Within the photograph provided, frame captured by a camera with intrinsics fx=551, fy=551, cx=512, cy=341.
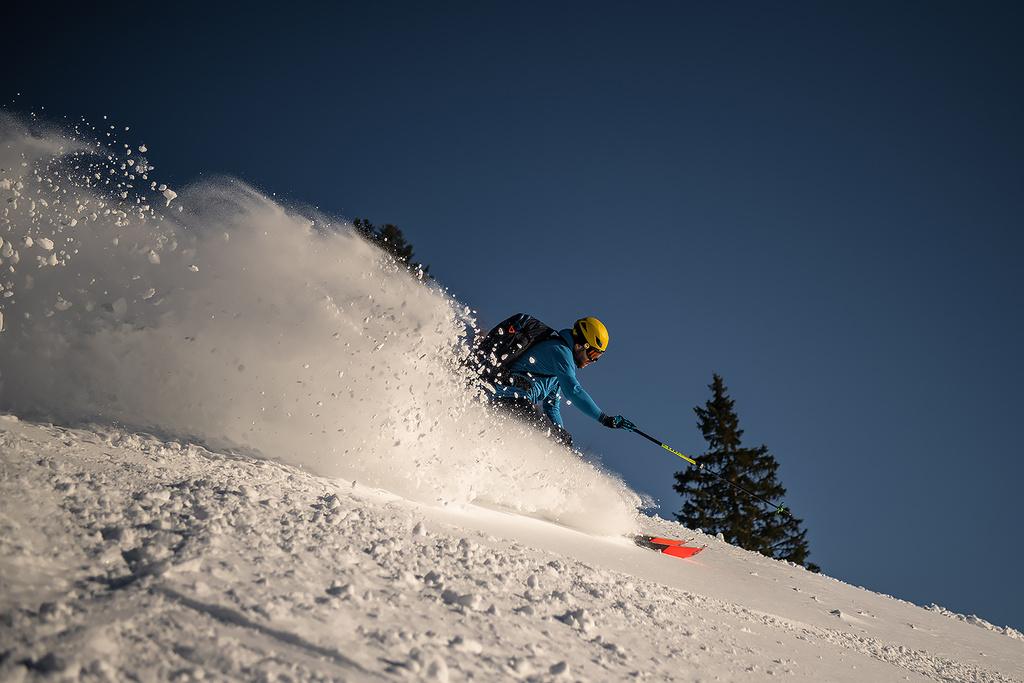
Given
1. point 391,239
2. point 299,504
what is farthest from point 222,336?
point 391,239

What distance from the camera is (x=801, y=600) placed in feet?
23.6

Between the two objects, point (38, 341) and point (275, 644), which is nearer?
point (275, 644)

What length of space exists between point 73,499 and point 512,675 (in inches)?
101

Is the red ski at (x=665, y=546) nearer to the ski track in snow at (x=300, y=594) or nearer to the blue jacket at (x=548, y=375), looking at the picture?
the blue jacket at (x=548, y=375)

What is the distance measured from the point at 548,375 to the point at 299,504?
674cm

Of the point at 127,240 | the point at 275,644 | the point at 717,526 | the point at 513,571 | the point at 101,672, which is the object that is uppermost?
the point at 717,526

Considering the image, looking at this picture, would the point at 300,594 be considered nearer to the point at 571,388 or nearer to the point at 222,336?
the point at 222,336

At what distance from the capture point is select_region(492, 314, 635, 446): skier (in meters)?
9.93

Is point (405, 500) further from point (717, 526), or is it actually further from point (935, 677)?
point (717, 526)

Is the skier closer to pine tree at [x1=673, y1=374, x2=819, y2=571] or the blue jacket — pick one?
the blue jacket

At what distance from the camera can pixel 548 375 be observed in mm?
10188

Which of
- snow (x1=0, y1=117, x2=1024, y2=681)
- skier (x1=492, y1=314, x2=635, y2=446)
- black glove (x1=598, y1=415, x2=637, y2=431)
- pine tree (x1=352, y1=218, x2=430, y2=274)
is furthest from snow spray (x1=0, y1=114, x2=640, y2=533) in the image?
pine tree (x1=352, y1=218, x2=430, y2=274)

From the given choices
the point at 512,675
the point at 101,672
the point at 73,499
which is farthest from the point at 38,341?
the point at 512,675

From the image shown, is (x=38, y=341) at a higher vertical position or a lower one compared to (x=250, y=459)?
higher
